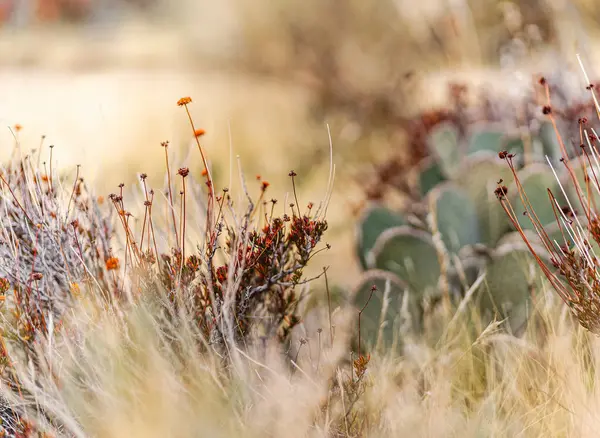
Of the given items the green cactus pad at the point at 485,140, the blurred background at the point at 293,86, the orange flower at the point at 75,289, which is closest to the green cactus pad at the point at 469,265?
the green cactus pad at the point at 485,140

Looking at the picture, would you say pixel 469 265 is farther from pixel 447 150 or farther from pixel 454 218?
pixel 447 150

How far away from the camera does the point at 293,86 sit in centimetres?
604

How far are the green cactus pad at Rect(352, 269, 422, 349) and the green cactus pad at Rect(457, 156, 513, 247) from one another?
43 cm

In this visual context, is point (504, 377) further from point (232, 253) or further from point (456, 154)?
point (456, 154)

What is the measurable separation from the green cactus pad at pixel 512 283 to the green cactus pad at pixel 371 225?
1.79 ft

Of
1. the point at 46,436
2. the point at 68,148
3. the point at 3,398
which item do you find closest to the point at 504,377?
the point at 46,436

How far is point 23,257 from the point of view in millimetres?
1879

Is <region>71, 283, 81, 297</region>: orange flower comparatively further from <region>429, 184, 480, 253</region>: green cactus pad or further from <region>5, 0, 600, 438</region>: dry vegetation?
<region>429, 184, 480, 253</region>: green cactus pad

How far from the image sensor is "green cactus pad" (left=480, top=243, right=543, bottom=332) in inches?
80.1

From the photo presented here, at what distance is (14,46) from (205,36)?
2.71 m

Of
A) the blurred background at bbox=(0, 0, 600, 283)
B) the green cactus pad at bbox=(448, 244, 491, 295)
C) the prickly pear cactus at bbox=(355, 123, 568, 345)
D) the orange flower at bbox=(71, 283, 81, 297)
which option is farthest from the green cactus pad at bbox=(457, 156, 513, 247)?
the orange flower at bbox=(71, 283, 81, 297)

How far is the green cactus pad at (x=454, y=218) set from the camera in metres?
2.41

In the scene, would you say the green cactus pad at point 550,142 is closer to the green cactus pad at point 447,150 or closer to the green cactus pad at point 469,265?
the green cactus pad at point 447,150

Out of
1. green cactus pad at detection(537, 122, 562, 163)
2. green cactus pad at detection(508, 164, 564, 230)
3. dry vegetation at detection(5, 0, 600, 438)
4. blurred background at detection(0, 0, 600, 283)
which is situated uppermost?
blurred background at detection(0, 0, 600, 283)
